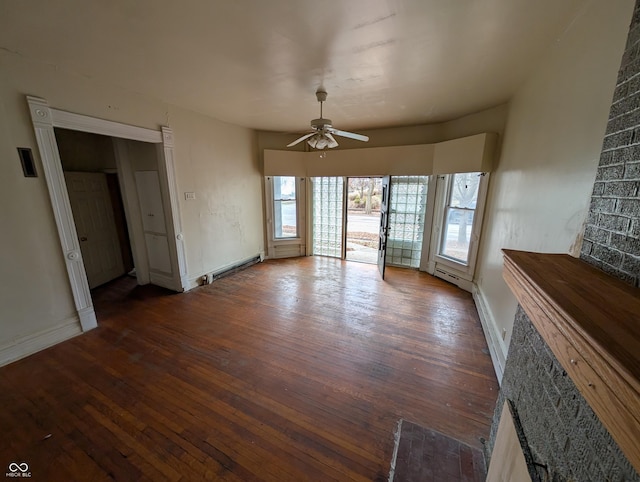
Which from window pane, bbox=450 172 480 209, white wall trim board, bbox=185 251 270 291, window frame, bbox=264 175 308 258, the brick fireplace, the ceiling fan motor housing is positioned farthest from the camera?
window frame, bbox=264 175 308 258

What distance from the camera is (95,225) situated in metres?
3.98

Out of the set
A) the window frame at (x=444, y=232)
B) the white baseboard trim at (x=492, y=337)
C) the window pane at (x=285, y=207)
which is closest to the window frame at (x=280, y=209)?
the window pane at (x=285, y=207)

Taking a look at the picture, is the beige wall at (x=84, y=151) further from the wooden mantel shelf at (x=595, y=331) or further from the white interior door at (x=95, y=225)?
the wooden mantel shelf at (x=595, y=331)

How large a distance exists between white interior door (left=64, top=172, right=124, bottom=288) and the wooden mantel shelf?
5.33 meters

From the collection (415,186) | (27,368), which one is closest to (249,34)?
(27,368)

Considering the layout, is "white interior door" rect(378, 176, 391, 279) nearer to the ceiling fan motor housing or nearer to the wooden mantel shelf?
the ceiling fan motor housing

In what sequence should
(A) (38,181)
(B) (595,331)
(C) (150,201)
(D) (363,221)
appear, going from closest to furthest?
(B) (595,331) < (A) (38,181) < (C) (150,201) < (D) (363,221)

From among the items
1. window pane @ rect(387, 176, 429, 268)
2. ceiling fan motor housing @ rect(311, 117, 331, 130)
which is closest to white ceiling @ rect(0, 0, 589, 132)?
ceiling fan motor housing @ rect(311, 117, 331, 130)

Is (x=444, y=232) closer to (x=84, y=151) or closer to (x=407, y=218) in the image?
(x=407, y=218)

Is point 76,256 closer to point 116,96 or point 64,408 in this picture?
point 64,408

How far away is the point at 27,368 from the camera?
2.21 metres

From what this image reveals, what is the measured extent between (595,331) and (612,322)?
74 millimetres

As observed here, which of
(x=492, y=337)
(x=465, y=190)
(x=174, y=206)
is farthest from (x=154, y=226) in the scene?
(x=465, y=190)

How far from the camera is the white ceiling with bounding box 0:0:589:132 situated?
1.52 meters
